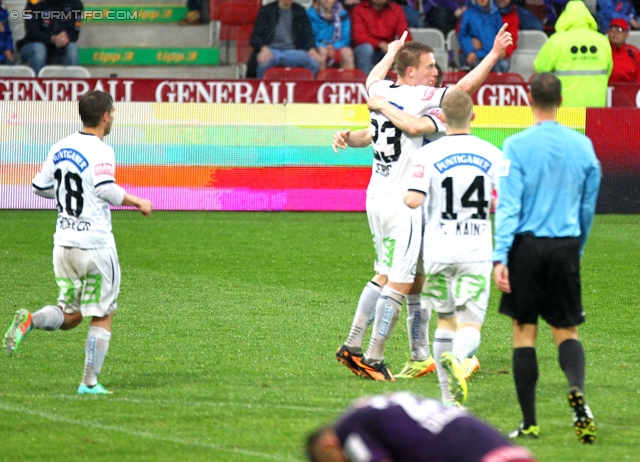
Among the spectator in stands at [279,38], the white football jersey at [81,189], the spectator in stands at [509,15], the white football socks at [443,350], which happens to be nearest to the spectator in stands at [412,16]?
the spectator in stands at [509,15]

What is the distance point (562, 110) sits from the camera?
1504 centimetres

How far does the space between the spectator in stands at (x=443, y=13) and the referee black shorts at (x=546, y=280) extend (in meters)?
14.2

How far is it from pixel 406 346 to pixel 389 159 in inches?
67.1

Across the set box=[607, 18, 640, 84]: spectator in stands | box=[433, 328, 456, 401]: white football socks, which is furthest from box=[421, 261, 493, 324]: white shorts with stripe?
box=[607, 18, 640, 84]: spectator in stands

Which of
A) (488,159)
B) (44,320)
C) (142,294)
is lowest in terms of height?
(142,294)

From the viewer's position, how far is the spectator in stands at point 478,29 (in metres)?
17.9

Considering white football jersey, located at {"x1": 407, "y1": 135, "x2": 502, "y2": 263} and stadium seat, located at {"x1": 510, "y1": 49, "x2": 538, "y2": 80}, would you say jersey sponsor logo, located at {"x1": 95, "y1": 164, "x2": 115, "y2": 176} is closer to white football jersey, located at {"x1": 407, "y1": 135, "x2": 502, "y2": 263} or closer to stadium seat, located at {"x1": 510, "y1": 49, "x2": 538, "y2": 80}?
white football jersey, located at {"x1": 407, "y1": 135, "x2": 502, "y2": 263}

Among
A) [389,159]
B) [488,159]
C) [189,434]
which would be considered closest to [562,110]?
[389,159]

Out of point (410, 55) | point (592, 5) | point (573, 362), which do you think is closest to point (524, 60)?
point (592, 5)

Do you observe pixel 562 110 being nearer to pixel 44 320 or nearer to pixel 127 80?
pixel 127 80

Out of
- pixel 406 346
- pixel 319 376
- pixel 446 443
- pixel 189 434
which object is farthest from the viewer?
pixel 406 346

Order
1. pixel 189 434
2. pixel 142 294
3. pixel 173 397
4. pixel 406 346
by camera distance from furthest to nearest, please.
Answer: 1. pixel 142 294
2. pixel 406 346
3. pixel 173 397
4. pixel 189 434

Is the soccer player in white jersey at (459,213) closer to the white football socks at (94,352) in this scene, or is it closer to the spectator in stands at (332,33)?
the white football socks at (94,352)

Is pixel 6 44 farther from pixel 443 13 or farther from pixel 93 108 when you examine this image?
pixel 93 108
